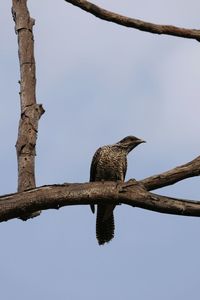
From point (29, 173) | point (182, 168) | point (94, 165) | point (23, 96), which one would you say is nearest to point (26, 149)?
point (29, 173)

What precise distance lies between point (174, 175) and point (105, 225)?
9.34ft

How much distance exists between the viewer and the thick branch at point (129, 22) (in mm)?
6584

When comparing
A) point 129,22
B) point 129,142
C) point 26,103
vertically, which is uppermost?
point 129,22

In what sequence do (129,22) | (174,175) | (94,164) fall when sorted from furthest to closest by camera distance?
1. (94,164)
2. (129,22)
3. (174,175)

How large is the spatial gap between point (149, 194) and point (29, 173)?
1550mm

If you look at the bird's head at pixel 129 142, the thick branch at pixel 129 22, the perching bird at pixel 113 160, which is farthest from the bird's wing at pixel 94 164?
the thick branch at pixel 129 22

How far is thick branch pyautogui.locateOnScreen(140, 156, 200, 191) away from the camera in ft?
19.7

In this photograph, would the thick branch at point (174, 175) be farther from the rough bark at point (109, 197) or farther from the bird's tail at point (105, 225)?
the bird's tail at point (105, 225)

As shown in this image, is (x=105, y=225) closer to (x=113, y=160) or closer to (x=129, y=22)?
(x=113, y=160)

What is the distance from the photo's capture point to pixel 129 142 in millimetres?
9578

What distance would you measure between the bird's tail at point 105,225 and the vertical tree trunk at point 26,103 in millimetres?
1974

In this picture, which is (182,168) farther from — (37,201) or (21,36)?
(21,36)

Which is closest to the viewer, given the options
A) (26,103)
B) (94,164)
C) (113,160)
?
(26,103)

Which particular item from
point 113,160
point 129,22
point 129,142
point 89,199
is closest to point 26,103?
point 129,22
